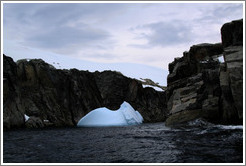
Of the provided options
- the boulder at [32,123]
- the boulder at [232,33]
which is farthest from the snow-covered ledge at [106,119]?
the boulder at [232,33]

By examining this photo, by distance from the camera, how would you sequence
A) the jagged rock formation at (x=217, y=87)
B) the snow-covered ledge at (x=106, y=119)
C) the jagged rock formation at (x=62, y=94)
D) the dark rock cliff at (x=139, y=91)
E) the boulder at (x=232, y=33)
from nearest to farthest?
the jagged rock formation at (x=217, y=87)
the dark rock cliff at (x=139, y=91)
the boulder at (x=232, y=33)
the jagged rock formation at (x=62, y=94)
the snow-covered ledge at (x=106, y=119)

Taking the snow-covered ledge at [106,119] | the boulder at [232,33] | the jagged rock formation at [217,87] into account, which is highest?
the boulder at [232,33]

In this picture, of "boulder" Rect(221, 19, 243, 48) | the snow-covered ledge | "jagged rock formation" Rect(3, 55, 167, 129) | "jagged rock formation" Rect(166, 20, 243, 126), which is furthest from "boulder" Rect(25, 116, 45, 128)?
"boulder" Rect(221, 19, 243, 48)

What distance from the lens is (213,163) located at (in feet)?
39.4

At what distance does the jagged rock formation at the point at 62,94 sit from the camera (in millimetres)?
54250

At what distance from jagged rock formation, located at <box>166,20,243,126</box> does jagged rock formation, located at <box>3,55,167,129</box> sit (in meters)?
33.1

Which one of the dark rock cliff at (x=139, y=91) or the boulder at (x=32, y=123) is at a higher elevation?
the dark rock cliff at (x=139, y=91)

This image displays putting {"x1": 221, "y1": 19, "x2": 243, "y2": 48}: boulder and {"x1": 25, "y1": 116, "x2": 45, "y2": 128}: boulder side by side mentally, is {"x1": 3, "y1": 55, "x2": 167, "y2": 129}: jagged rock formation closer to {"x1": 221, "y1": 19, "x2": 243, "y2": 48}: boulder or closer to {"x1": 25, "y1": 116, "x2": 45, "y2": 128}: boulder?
{"x1": 25, "y1": 116, "x2": 45, "y2": 128}: boulder

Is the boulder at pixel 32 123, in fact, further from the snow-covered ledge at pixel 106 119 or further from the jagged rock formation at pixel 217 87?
the jagged rock formation at pixel 217 87

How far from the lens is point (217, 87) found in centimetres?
3238

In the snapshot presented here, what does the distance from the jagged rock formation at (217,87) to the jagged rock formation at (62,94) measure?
33.1m

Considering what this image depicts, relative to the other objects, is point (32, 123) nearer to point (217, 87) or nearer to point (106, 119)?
point (106, 119)

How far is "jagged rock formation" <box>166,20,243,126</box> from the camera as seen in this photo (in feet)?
89.0

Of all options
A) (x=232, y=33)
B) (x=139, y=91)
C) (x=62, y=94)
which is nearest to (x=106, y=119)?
(x=62, y=94)
